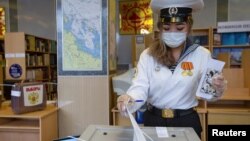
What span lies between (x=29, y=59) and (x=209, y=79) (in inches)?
210

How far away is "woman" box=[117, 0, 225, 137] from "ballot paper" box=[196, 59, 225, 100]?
0.48 feet

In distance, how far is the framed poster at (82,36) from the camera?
2.53 metres

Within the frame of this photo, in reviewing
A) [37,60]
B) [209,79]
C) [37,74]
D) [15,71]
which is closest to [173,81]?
[209,79]

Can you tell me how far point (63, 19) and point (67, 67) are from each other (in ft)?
1.60

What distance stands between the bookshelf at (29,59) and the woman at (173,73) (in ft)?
6.14

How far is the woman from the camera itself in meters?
1.40

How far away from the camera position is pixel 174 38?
1.42 meters

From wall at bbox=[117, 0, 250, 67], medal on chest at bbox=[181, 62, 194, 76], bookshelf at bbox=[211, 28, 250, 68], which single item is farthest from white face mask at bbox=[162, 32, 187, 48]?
wall at bbox=[117, 0, 250, 67]

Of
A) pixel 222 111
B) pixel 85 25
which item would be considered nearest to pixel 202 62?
pixel 85 25

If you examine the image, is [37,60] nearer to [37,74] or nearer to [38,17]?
[37,74]

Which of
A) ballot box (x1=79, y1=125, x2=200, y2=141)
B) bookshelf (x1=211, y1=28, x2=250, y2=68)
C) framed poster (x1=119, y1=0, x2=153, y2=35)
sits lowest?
ballot box (x1=79, y1=125, x2=200, y2=141)

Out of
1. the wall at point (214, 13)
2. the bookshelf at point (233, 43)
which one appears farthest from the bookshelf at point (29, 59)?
the bookshelf at point (233, 43)

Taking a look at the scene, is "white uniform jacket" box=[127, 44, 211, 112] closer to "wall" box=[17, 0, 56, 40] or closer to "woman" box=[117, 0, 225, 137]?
"woman" box=[117, 0, 225, 137]

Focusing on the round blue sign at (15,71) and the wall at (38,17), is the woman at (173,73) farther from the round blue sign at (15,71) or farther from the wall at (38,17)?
the wall at (38,17)
